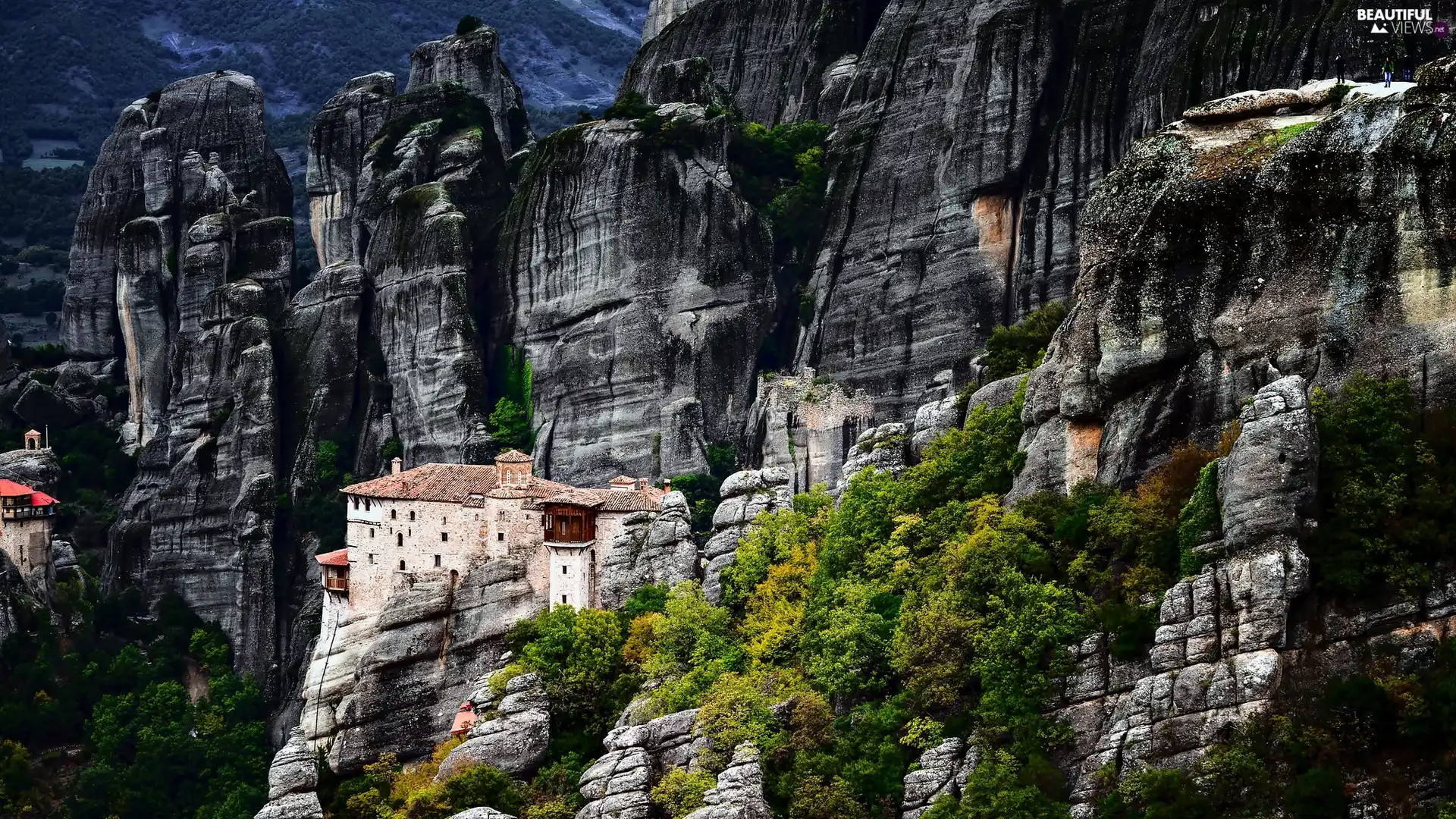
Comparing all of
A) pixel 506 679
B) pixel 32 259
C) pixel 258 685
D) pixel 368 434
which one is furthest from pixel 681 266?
pixel 32 259

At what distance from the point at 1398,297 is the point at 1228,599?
7411 millimetres

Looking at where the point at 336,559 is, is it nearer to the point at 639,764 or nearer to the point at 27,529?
the point at 639,764

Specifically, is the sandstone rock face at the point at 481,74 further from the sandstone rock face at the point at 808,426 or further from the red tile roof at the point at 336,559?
the red tile roof at the point at 336,559

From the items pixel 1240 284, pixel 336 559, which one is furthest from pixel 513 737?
pixel 1240 284

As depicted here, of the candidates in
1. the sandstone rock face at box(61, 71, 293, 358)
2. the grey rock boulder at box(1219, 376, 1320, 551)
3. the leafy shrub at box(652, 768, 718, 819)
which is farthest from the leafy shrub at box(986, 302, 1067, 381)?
the sandstone rock face at box(61, 71, 293, 358)

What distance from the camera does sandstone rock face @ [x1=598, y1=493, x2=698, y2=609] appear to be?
76.3 meters

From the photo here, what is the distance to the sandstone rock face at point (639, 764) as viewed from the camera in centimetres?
6469

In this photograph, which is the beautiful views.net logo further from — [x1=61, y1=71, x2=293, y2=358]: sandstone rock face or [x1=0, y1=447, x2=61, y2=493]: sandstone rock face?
A: [x1=0, y1=447, x2=61, y2=493]: sandstone rock face

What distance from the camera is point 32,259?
544 ft

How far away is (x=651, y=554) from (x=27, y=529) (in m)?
44.3

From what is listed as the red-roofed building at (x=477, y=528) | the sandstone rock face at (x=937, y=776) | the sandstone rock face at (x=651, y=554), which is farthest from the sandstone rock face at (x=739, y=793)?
the red-roofed building at (x=477, y=528)

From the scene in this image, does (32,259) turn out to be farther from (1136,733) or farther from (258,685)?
(1136,733)

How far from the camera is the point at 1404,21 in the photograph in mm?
76938

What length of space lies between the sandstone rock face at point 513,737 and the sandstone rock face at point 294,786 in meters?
4.20
